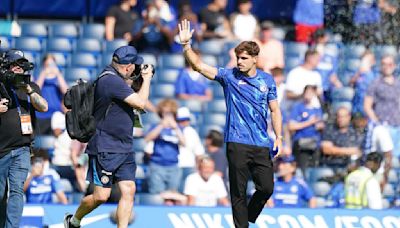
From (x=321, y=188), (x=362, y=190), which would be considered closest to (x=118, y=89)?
(x=362, y=190)

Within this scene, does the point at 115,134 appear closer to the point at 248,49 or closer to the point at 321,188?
the point at 248,49

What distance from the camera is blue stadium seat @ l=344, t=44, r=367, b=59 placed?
19875mm

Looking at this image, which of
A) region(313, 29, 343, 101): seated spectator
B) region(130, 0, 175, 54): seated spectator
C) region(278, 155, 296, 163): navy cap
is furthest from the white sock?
region(313, 29, 343, 101): seated spectator

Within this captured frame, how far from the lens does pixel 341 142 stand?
17.6m

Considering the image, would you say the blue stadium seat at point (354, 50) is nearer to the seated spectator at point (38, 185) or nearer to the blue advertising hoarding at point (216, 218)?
the blue advertising hoarding at point (216, 218)

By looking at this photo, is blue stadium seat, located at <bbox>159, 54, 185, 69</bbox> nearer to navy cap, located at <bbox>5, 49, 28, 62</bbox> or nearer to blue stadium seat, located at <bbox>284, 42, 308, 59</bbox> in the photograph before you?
blue stadium seat, located at <bbox>284, 42, 308, 59</bbox>

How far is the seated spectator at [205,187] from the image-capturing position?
15.9 metres

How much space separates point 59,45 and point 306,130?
3.93 meters

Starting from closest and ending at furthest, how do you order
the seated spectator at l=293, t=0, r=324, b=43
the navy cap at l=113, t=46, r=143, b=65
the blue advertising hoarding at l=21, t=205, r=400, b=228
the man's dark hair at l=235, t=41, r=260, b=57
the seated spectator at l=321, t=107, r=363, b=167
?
the navy cap at l=113, t=46, r=143, b=65
the man's dark hair at l=235, t=41, r=260, b=57
the blue advertising hoarding at l=21, t=205, r=400, b=228
the seated spectator at l=321, t=107, r=363, b=167
the seated spectator at l=293, t=0, r=324, b=43

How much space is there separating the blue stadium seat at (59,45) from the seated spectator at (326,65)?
3750 mm

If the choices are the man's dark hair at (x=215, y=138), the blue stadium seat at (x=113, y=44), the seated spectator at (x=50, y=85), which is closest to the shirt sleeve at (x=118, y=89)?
the man's dark hair at (x=215, y=138)

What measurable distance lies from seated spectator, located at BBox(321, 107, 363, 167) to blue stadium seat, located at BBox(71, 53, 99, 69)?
3606 mm

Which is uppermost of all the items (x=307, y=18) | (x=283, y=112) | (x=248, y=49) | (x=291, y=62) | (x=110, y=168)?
(x=307, y=18)

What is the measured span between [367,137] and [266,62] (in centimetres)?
201
